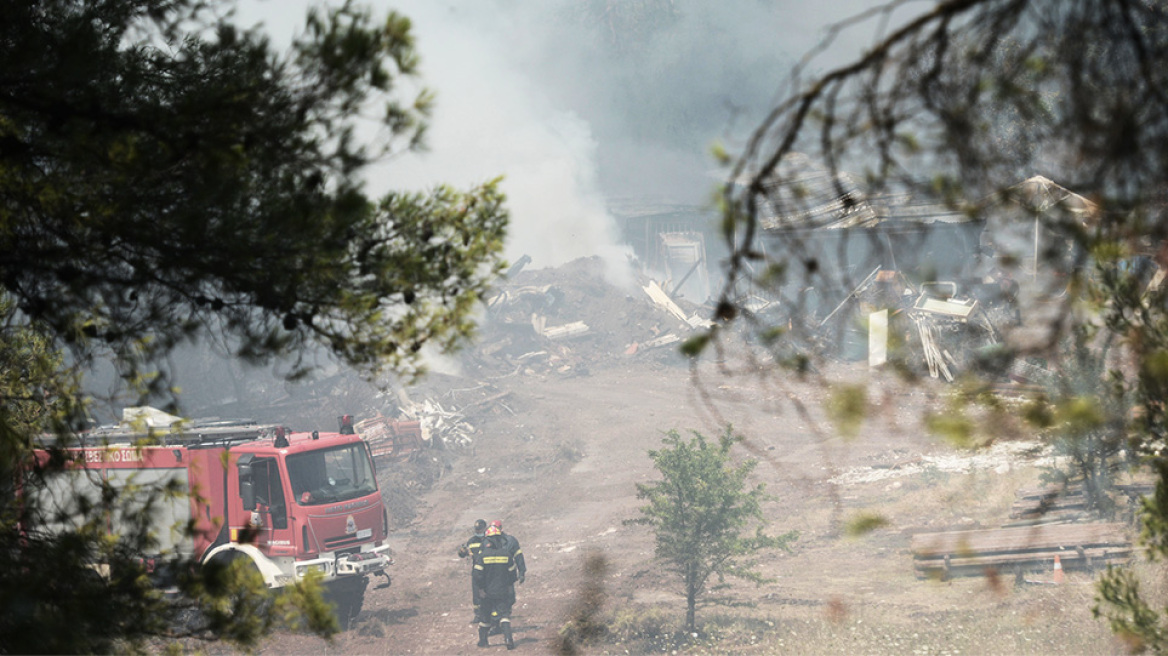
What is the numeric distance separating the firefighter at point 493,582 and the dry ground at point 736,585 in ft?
1.30

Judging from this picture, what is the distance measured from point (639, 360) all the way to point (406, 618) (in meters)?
16.4

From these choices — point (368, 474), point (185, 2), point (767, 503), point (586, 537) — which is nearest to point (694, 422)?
point (767, 503)

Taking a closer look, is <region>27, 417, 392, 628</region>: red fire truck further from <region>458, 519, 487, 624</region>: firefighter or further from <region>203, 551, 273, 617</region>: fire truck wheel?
<region>203, 551, 273, 617</region>: fire truck wheel

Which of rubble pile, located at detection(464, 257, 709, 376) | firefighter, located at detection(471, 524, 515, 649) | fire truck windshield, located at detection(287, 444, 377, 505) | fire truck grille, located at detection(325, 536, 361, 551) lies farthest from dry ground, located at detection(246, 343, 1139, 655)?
rubble pile, located at detection(464, 257, 709, 376)

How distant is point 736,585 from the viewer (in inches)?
478

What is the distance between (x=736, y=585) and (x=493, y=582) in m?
3.60

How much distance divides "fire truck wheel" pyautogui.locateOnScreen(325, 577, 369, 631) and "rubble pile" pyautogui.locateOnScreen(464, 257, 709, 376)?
50.2 ft

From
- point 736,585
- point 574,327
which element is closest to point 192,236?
point 736,585

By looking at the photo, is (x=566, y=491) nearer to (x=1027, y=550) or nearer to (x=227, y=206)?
(x=1027, y=550)

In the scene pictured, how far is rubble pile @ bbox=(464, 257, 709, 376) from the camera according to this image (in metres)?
27.7

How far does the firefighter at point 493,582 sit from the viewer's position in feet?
35.6

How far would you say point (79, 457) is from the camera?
167 inches

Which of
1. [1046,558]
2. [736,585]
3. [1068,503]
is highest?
[1068,503]

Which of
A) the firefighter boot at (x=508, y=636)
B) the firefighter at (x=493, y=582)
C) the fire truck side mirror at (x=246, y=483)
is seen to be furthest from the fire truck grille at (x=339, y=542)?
the firefighter boot at (x=508, y=636)
